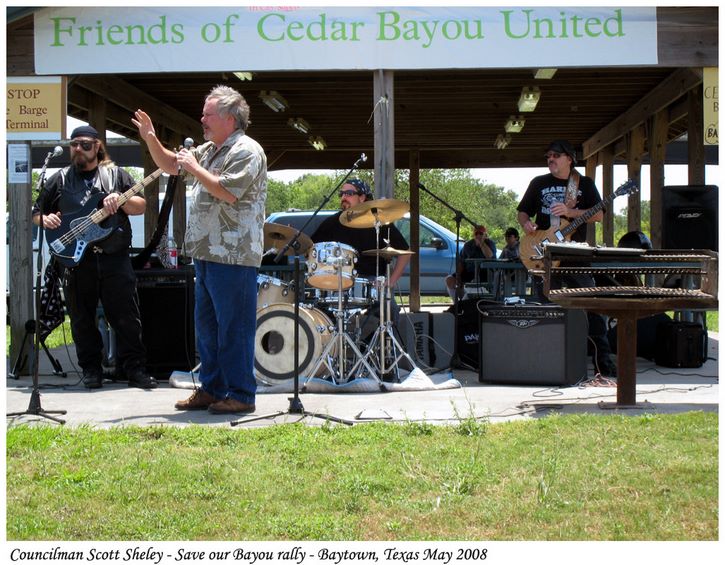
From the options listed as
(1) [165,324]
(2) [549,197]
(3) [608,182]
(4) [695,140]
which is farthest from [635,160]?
(1) [165,324]

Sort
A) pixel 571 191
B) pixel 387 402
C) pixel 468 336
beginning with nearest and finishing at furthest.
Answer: pixel 387 402
pixel 571 191
pixel 468 336

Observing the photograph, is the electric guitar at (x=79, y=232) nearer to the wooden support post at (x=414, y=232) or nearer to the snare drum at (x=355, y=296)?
the snare drum at (x=355, y=296)

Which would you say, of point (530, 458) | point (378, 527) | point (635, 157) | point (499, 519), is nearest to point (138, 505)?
point (378, 527)

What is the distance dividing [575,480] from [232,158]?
292cm

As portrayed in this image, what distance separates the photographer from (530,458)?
449cm

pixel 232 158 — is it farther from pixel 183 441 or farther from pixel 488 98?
pixel 488 98

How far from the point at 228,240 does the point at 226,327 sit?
530 millimetres

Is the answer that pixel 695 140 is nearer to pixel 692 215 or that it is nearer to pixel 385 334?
pixel 692 215

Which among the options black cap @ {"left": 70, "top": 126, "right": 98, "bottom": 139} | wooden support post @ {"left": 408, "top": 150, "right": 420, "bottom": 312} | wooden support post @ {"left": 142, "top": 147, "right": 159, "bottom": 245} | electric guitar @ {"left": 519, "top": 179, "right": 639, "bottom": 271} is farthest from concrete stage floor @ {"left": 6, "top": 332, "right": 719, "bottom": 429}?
wooden support post @ {"left": 408, "top": 150, "right": 420, "bottom": 312}

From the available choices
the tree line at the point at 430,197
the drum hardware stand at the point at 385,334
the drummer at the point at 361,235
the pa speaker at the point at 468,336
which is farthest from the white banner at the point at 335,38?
the tree line at the point at 430,197

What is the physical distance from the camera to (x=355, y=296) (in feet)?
26.6

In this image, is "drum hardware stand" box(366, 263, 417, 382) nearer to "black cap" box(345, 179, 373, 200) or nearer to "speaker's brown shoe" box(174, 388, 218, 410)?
"black cap" box(345, 179, 373, 200)

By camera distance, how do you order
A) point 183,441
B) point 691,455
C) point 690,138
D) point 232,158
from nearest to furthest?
point 691,455 → point 183,441 → point 232,158 → point 690,138

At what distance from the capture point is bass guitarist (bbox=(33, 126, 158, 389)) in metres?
7.45
